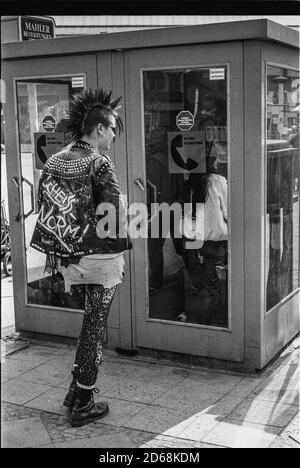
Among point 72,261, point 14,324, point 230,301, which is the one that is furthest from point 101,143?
point 14,324

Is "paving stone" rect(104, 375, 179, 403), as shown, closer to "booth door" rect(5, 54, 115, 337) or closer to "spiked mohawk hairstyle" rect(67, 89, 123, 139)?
"booth door" rect(5, 54, 115, 337)

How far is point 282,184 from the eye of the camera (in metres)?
4.93

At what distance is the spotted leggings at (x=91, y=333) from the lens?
3846 mm

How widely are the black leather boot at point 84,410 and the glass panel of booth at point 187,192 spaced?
1.08 m

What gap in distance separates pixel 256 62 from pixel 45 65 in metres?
1.64

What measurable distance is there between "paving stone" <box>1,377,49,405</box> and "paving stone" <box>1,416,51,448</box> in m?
0.32

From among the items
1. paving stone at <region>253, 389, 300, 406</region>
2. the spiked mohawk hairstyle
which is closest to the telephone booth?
paving stone at <region>253, 389, 300, 406</region>

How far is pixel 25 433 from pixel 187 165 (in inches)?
82.6

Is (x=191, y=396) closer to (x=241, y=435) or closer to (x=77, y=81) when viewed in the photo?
(x=241, y=435)

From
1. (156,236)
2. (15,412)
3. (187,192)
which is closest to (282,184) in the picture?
(187,192)

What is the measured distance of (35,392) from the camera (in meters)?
4.38

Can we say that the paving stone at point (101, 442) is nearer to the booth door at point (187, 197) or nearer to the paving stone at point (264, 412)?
the paving stone at point (264, 412)

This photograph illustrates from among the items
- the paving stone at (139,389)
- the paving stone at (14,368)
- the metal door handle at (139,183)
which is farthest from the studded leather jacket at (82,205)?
the paving stone at (14,368)

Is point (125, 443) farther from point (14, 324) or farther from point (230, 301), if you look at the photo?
point (14, 324)
